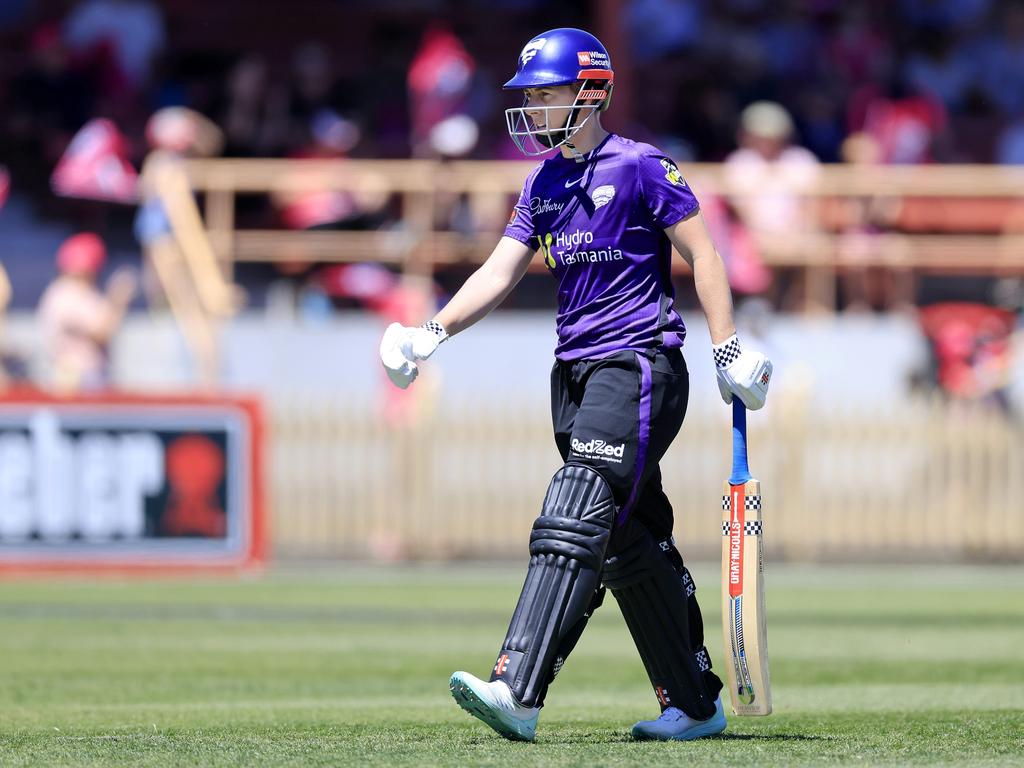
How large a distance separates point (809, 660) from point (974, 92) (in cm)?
1300

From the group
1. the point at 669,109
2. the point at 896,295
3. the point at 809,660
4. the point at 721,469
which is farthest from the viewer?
the point at 669,109

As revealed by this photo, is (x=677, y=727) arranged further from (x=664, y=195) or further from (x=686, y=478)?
(x=686, y=478)

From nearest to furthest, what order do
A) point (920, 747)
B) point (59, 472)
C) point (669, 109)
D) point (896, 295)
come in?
point (920, 747)
point (59, 472)
point (896, 295)
point (669, 109)

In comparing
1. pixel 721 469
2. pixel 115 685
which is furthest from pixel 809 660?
pixel 721 469

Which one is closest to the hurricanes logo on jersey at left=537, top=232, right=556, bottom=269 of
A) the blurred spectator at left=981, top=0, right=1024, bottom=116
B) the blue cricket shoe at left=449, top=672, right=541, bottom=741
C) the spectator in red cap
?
the blue cricket shoe at left=449, top=672, right=541, bottom=741

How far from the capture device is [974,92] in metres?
21.8

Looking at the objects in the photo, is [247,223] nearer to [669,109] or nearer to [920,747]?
[669,109]

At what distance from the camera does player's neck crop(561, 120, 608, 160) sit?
6.36 metres

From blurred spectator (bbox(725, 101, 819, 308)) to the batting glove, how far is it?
12552mm

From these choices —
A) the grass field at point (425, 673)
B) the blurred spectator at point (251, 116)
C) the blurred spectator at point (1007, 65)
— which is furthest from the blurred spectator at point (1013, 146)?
the blurred spectator at point (251, 116)

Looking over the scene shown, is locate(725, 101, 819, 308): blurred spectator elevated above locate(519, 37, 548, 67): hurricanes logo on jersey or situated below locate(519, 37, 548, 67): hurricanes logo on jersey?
above

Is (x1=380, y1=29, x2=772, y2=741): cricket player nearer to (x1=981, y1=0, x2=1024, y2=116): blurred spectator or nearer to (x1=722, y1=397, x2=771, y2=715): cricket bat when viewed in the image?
(x1=722, y1=397, x2=771, y2=715): cricket bat

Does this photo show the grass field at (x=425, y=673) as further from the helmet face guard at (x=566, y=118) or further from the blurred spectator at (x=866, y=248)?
the blurred spectator at (x=866, y=248)

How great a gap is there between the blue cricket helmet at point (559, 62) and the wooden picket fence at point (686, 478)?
1161cm
